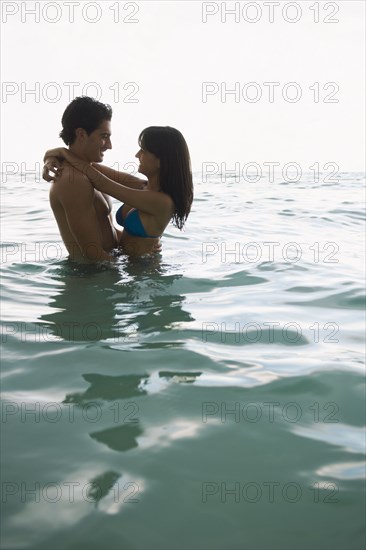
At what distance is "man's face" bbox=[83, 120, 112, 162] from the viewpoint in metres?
4.93

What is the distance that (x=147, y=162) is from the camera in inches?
198

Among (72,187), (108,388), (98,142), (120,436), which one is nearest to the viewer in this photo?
(120,436)

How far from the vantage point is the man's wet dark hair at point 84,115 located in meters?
4.82

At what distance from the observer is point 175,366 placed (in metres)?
3.20

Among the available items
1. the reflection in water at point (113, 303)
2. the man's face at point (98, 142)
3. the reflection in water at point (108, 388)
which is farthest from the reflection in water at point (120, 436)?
the man's face at point (98, 142)

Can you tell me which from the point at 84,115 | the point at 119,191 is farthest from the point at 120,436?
the point at 84,115

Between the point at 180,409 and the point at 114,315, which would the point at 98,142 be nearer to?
the point at 114,315

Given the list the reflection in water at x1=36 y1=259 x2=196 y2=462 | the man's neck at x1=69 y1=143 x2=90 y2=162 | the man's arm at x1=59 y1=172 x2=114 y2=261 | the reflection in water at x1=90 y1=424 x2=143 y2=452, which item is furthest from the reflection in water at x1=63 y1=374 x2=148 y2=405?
the man's neck at x1=69 y1=143 x2=90 y2=162

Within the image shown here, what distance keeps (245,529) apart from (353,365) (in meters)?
1.61

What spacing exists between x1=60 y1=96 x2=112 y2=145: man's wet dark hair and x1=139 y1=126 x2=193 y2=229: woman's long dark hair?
14.9 inches

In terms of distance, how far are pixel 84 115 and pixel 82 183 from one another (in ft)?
1.84

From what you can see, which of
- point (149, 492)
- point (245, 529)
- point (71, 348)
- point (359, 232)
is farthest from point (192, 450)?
point (359, 232)

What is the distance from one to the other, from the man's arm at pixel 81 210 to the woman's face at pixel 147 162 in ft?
1.67

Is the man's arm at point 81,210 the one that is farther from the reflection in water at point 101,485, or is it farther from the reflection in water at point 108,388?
the reflection in water at point 101,485
